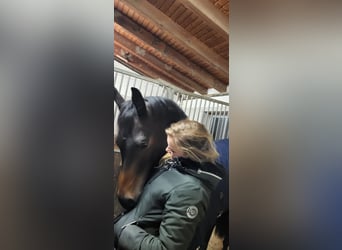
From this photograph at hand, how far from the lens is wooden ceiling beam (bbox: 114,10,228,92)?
3.14 feet

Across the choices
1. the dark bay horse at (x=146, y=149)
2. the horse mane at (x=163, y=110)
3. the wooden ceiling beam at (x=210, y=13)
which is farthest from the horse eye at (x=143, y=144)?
the wooden ceiling beam at (x=210, y=13)

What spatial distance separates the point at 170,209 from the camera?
101 centimetres

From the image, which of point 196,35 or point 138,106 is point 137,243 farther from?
point 196,35

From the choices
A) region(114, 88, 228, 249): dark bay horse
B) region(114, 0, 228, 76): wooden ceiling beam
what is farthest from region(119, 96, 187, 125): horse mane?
region(114, 0, 228, 76): wooden ceiling beam

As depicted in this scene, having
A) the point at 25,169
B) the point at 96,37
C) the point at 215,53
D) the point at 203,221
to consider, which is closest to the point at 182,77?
the point at 215,53

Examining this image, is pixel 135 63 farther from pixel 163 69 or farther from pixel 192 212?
pixel 192 212

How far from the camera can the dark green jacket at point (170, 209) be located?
0.96 m

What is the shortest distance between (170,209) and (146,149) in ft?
0.79

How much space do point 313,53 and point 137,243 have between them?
0.80 metres

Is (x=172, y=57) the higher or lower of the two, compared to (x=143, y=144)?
higher

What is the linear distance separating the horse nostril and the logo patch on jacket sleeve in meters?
0.21

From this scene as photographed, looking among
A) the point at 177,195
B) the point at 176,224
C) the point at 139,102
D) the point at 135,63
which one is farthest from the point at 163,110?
the point at 176,224

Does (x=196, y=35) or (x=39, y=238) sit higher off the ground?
(x=196, y=35)

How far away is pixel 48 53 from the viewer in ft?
2.00
